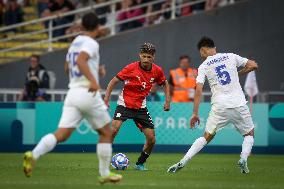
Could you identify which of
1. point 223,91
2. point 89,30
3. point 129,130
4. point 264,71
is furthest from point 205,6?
point 89,30

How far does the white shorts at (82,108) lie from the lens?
13.3 meters

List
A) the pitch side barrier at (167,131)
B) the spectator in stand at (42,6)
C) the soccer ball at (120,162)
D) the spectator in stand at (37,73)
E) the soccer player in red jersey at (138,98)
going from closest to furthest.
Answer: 1. the soccer ball at (120,162)
2. the soccer player in red jersey at (138,98)
3. the pitch side barrier at (167,131)
4. the spectator in stand at (37,73)
5. the spectator in stand at (42,6)

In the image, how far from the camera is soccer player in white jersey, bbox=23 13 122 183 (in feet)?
43.5

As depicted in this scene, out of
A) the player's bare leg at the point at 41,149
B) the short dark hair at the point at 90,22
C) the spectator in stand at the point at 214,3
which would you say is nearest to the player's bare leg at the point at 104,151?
the player's bare leg at the point at 41,149

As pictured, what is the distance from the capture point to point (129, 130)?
24438mm

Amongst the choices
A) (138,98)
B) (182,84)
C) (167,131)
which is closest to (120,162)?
(138,98)

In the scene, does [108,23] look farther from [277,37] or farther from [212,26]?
[277,37]

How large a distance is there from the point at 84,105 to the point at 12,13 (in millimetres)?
17309

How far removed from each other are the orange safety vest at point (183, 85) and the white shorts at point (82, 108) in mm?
12221

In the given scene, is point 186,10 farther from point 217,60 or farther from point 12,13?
point 217,60

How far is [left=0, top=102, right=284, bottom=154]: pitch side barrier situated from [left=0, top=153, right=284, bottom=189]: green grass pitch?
219 centimetres

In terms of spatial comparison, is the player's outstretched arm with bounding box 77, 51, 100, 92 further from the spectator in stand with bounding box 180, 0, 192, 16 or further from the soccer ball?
the spectator in stand with bounding box 180, 0, 192, 16

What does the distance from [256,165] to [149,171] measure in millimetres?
3305

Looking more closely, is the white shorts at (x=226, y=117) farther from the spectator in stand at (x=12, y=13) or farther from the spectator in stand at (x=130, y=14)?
the spectator in stand at (x=12, y=13)
